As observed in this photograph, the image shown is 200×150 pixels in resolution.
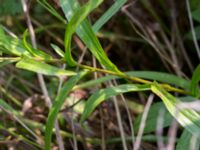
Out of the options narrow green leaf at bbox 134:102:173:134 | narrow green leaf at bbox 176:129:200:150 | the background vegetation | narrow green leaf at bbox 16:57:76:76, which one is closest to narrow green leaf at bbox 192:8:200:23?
the background vegetation

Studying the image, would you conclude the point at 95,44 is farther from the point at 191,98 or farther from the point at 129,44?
the point at 129,44

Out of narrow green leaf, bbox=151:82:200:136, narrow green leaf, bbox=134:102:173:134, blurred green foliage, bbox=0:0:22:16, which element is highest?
blurred green foliage, bbox=0:0:22:16

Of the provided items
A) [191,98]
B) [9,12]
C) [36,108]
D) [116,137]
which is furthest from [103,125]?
[9,12]

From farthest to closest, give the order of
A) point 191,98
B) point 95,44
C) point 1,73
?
point 1,73 < point 191,98 < point 95,44

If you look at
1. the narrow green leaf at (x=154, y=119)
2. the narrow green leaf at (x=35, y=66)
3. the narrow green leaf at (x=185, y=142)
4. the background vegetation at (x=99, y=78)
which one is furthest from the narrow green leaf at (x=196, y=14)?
the narrow green leaf at (x=35, y=66)

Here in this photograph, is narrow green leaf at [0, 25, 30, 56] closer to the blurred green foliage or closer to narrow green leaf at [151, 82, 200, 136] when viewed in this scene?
narrow green leaf at [151, 82, 200, 136]

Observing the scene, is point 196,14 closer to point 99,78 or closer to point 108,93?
point 99,78

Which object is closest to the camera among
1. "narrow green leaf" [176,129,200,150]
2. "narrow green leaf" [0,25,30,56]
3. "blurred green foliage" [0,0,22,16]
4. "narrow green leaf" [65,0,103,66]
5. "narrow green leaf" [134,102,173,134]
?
"narrow green leaf" [65,0,103,66]

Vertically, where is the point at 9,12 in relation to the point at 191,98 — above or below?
above
